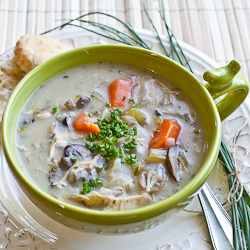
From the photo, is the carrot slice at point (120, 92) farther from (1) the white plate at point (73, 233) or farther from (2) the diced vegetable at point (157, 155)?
(1) the white plate at point (73, 233)

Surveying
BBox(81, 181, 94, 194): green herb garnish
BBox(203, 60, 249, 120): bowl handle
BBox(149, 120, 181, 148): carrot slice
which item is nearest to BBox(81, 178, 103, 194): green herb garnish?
BBox(81, 181, 94, 194): green herb garnish

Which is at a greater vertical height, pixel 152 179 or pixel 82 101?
pixel 82 101

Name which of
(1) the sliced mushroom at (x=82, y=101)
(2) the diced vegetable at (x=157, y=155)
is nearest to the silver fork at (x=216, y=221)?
(2) the diced vegetable at (x=157, y=155)

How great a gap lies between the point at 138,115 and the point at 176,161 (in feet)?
1.24

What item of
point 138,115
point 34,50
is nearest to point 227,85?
point 138,115

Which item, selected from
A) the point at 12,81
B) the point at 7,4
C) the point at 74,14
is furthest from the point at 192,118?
the point at 7,4

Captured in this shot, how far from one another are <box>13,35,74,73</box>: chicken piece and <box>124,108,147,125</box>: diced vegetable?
791mm

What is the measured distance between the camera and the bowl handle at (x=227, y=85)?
1.69 meters

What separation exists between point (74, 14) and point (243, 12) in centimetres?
174

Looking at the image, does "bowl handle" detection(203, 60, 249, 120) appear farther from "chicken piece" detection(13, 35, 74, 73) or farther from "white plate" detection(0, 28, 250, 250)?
"chicken piece" detection(13, 35, 74, 73)

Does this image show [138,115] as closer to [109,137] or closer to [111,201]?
[109,137]

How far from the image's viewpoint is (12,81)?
8.02 feet

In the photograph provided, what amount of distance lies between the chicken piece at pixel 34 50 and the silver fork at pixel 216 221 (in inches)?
55.6

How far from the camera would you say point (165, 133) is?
1.82m
